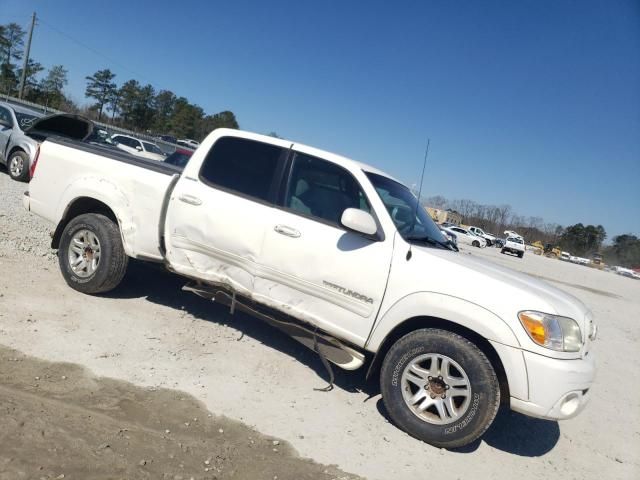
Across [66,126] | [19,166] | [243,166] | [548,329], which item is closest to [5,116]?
[19,166]

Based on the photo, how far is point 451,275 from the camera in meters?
3.63

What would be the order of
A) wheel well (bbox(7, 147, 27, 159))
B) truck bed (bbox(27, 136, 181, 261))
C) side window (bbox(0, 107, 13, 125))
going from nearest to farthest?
1. truck bed (bbox(27, 136, 181, 261))
2. wheel well (bbox(7, 147, 27, 159))
3. side window (bbox(0, 107, 13, 125))

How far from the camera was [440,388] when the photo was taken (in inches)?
142

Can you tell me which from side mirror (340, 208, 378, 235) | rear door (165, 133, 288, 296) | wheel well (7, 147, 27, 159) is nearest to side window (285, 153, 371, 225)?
rear door (165, 133, 288, 296)

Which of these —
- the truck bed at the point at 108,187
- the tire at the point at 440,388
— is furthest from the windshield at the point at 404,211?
the truck bed at the point at 108,187

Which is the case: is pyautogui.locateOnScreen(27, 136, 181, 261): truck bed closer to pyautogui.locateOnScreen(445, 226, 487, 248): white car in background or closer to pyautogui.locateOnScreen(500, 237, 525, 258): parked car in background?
pyautogui.locateOnScreen(500, 237, 525, 258): parked car in background

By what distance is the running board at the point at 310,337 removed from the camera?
3979mm

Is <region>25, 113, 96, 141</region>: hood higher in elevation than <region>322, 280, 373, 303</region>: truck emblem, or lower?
higher

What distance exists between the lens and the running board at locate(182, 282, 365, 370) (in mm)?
3979

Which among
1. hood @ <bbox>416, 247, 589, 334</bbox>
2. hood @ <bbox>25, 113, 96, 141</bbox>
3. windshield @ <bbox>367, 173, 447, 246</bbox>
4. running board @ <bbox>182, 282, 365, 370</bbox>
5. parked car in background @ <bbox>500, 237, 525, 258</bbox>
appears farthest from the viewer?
parked car in background @ <bbox>500, 237, 525, 258</bbox>

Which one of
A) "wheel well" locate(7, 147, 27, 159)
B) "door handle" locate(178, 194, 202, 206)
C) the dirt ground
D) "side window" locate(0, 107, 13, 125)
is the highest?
"side window" locate(0, 107, 13, 125)

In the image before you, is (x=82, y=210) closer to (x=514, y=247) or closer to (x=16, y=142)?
(x=16, y=142)

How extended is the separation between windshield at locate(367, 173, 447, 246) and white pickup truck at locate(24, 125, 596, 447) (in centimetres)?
2

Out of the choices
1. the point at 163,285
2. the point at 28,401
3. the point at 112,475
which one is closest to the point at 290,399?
the point at 112,475
